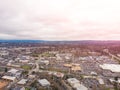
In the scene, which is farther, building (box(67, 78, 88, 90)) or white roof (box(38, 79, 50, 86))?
white roof (box(38, 79, 50, 86))

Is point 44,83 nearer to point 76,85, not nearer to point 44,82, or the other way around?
point 44,82

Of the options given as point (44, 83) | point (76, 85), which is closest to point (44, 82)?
point (44, 83)

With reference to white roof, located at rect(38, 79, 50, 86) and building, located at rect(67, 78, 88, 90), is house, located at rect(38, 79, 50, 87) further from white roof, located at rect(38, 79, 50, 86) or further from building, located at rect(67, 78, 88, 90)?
building, located at rect(67, 78, 88, 90)

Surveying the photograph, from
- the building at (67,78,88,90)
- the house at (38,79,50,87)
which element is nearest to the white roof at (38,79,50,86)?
the house at (38,79,50,87)

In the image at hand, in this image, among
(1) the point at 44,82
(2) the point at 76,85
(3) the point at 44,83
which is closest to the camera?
(2) the point at 76,85

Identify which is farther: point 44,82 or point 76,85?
point 44,82

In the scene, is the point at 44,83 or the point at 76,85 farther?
→ the point at 44,83

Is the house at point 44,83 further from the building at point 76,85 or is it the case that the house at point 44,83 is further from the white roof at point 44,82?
the building at point 76,85

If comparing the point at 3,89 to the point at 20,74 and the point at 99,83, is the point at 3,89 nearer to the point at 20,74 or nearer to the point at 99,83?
the point at 20,74

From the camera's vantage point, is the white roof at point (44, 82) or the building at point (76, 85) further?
the white roof at point (44, 82)

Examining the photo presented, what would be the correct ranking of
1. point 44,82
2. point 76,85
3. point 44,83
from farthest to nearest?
point 44,82, point 44,83, point 76,85

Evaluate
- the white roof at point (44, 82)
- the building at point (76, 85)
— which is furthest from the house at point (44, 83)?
the building at point (76, 85)
